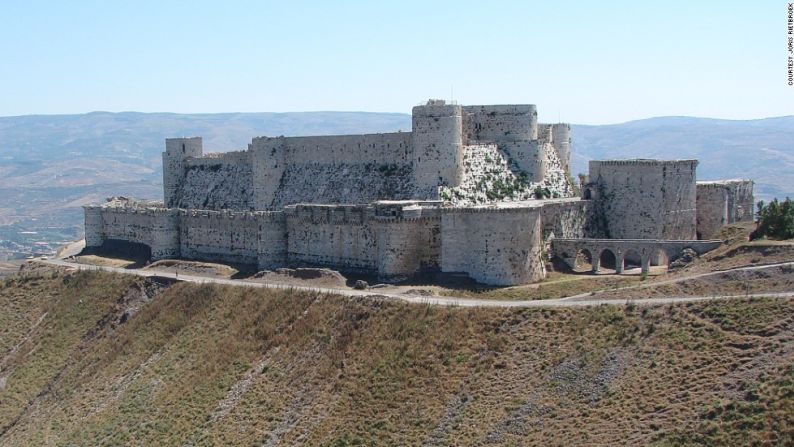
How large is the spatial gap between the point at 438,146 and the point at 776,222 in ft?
76.3

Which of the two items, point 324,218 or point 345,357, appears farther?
point 324,218

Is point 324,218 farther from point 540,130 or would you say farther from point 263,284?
point 540,130

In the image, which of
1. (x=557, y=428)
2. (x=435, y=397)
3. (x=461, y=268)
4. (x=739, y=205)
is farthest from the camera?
(x=739, y=205)

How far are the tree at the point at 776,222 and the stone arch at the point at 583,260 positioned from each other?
1106cm

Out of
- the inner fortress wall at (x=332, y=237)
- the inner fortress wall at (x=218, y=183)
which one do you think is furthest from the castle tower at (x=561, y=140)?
the inner fortress wall at (x=218, y=183)

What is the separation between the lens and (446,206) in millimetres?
64938

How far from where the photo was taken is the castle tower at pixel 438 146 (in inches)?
2751

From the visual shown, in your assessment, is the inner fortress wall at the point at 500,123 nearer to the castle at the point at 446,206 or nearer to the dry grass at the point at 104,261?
the castle at the point at 446,206

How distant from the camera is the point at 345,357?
176 feet

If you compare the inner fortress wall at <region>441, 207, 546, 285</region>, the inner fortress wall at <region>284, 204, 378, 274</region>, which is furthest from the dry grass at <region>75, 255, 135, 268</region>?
the inner fortress wall at <region>441, 207, 546, 285</region>

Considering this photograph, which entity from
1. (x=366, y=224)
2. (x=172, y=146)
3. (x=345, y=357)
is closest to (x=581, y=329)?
(x=345, y=357)

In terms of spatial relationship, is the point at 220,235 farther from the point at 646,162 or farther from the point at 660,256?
the point at 660,256

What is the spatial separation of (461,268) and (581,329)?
1483 centimetres

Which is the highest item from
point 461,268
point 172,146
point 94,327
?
point 172,146
